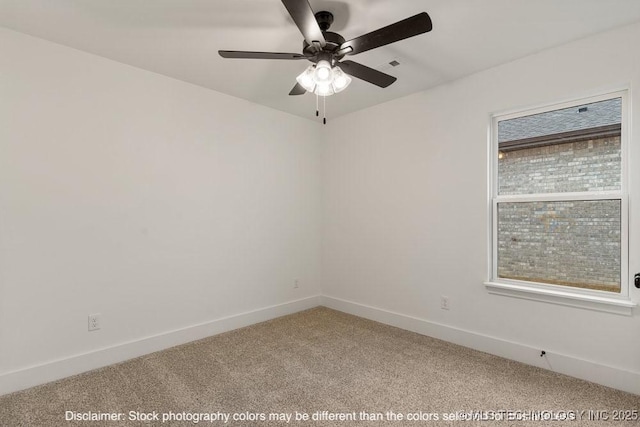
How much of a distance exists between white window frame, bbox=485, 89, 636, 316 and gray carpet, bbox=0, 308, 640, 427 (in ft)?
1.90

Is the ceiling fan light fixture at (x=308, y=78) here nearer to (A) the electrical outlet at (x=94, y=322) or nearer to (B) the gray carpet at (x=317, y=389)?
(B) the gray carpet at (x=317, y=389)

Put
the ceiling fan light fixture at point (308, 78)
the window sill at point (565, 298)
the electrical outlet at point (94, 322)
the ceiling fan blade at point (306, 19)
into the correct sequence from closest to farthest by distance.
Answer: the ceiling fan blade at point (306, 19)
the ceiling fan light fixture at point (308, 78)
the window sill at point (565, 298)
the electrical outlet at point (94, 322)

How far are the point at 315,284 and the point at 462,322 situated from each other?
1907 millimetres

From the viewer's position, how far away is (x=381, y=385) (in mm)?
2258

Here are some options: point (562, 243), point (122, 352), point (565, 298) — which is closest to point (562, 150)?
point (562, 243)

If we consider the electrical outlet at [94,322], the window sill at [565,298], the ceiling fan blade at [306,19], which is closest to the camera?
the ceiling fan blade at [306,19]

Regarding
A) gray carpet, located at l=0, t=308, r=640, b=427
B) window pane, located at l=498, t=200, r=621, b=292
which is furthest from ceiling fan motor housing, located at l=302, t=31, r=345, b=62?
gray carpet, located at l=0, t=308, r=640, b=427

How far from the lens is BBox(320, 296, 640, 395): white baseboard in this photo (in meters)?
2.18

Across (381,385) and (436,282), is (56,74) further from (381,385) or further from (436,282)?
(436,282)

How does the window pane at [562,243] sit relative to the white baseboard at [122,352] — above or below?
above

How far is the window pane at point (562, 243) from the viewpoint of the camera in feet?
7.59

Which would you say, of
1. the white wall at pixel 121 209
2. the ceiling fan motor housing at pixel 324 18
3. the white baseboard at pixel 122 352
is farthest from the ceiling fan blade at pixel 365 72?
the white baseboard at pixel 122 352

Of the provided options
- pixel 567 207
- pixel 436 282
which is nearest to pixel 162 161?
pixel 436 282

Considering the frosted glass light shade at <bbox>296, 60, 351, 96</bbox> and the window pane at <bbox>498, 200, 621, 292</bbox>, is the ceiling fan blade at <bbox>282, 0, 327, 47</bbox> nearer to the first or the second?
the frosted glass light shade at <bbox>296, 60, 351, 96</bbox>
